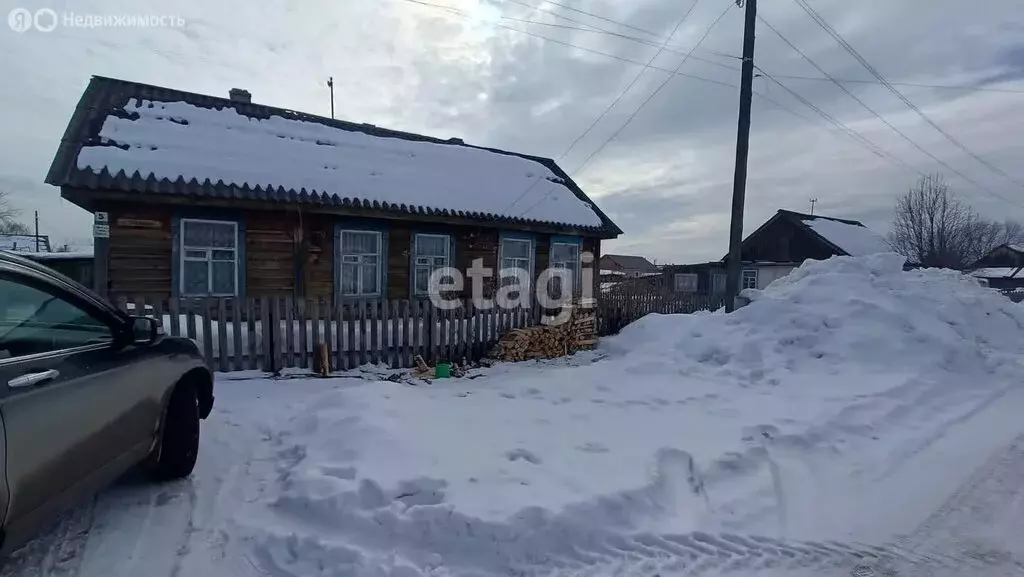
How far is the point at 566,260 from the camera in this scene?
15.8 meters

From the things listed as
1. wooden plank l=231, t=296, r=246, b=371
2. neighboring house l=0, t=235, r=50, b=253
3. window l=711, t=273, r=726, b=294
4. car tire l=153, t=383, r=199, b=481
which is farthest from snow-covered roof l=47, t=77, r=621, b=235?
neighboring house l=0, t=235, r=50, b=253

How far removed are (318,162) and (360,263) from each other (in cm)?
246

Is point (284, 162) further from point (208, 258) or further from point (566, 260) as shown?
point (566, 260)

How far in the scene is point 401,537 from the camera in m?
3.33

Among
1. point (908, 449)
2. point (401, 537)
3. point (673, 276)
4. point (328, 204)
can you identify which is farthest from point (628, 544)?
point (673, 276)

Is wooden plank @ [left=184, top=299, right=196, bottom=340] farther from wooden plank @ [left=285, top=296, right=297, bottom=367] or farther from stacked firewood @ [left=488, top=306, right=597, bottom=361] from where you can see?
stacked firewood @ [left=488, top=306, right=597, bottom=361]

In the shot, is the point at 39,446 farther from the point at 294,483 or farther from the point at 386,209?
the point at 386,209

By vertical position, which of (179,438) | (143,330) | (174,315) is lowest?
(179,438)

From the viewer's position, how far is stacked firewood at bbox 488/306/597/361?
1009cm

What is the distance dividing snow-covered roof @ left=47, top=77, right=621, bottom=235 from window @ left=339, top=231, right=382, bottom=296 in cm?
98

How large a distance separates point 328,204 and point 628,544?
9367mm

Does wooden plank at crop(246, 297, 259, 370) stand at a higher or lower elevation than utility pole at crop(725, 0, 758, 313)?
lower

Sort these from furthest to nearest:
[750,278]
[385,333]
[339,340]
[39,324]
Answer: [750,278], [385,333], [339,340], [39,324]

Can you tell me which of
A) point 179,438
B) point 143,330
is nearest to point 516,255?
point 179,438
